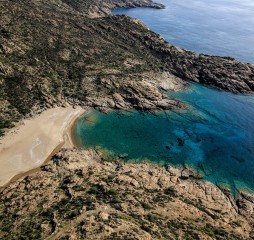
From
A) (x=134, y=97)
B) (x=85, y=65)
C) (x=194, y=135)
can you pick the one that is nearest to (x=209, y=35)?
(x=85, y=65)

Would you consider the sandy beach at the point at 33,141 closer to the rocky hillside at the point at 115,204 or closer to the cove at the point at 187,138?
the cove at the point at 187,138

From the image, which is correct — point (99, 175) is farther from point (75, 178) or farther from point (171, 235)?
point (171, 235)

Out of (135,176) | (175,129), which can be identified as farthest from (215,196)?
(175,129)

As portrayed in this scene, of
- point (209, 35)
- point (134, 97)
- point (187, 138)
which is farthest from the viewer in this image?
point (209, 35)

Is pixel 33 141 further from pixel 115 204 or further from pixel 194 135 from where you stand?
pixel 194 135

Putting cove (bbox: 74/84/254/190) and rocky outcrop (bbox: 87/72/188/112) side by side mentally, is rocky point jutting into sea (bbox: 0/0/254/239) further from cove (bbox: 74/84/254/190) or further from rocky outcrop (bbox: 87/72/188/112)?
cove (bbox: 74/84/254/190)
